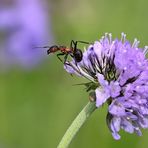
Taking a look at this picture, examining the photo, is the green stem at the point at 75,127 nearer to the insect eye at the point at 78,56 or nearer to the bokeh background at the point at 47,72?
the insect eye at the point at 78,56

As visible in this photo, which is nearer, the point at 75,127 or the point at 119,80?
the point at 75,127

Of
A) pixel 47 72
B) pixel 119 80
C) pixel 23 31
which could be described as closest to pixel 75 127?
pixel 119 80

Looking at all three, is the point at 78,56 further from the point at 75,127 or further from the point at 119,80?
the point at 75,127

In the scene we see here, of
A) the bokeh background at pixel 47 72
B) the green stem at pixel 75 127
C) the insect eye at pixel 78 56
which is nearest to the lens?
the green stem at pixel 75 127

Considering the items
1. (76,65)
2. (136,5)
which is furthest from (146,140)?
(76,65)

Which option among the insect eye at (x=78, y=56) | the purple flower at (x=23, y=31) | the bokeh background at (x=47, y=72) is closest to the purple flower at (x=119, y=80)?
the insect eye at (x=78, y=56)

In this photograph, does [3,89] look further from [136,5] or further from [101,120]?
[136,5]
